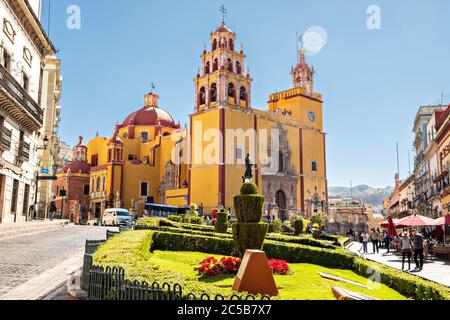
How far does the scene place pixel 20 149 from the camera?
62.5 feet

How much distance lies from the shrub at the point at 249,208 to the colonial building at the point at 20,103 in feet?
34.0

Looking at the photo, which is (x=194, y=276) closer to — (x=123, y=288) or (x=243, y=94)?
(x=123, y=288)

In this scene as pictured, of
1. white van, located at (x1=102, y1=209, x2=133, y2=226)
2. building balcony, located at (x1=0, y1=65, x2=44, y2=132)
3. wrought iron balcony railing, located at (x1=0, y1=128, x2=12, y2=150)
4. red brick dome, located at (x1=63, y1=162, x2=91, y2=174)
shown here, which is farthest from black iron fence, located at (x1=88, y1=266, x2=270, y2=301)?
red brick dome, located at (x1=63, y1=162, x2=91, y2=174)

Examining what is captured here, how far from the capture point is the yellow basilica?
39.2 metres

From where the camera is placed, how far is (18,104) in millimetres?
17172

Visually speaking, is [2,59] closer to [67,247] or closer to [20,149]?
[20,149]

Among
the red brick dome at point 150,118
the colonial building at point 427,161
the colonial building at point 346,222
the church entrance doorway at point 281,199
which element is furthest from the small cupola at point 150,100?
the colonial building at point 427,161

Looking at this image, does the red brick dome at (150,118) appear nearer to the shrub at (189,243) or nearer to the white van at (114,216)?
the white van at (114,216)

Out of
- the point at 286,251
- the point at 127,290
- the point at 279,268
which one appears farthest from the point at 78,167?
the point at 127,290

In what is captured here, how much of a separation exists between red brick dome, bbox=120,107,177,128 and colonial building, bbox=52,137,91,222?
25.8 feet

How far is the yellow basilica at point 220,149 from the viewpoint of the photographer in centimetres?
3916

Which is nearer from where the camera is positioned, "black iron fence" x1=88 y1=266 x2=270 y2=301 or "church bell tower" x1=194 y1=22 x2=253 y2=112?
"black iron fence" x1=88 y1=266 x2=270 y2=301

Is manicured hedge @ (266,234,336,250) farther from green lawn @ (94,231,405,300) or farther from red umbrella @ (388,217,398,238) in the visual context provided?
red umbrella @ (388,217,398,238)

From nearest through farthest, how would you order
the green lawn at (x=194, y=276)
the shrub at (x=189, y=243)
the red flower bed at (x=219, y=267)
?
the green lawn at (x=194, y=276)
the red flower bed at (x=219, y=267)
the shrub at (x=189, y=243)
